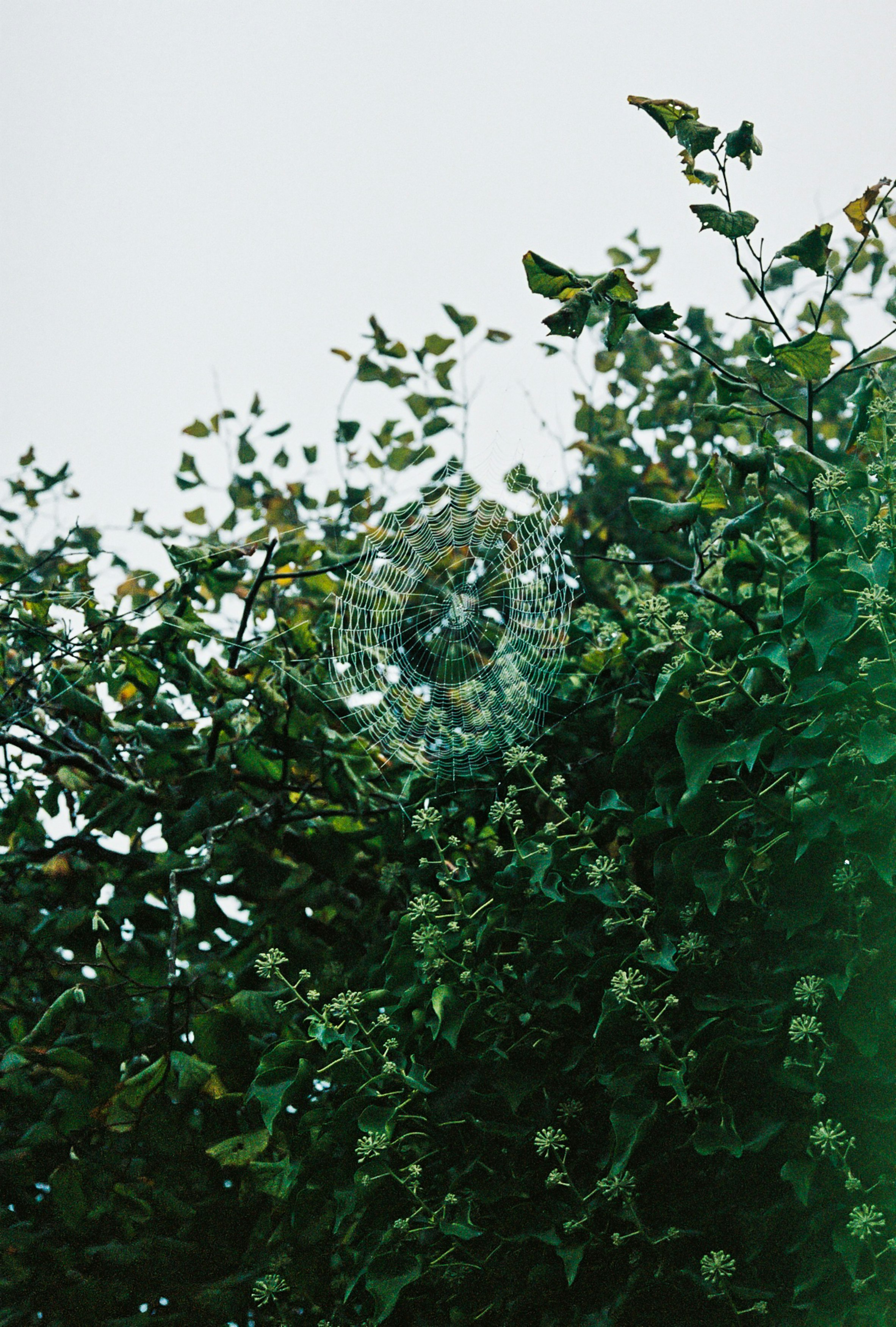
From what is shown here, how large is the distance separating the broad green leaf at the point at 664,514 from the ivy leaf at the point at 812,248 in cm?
41

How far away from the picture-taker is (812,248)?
169cm

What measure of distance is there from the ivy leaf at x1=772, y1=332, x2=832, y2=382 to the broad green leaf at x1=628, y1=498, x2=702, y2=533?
0.86 feet

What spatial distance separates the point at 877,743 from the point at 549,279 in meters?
0.86

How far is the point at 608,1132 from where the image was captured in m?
1.75

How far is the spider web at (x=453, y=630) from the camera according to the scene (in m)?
2.22

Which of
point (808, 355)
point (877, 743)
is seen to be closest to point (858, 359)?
point (808, 355)

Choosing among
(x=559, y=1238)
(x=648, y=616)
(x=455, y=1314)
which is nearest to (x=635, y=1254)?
(x=559, y=1238)

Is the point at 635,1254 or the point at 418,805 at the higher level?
the point at 418,805

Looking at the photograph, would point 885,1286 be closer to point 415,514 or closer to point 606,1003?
point 606,1003

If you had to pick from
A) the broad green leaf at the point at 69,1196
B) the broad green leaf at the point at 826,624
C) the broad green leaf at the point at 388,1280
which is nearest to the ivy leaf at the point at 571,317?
the broad green leaf at the point at 826,624

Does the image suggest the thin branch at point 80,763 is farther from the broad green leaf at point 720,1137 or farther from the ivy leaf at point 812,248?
the ivy leaf at point 812,248

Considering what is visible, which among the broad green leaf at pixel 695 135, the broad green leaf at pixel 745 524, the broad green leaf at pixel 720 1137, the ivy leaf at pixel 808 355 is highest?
the broad green leaf at pixel 695 135

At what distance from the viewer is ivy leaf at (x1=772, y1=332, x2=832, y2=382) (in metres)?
1.68

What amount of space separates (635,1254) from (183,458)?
2.31 metres
